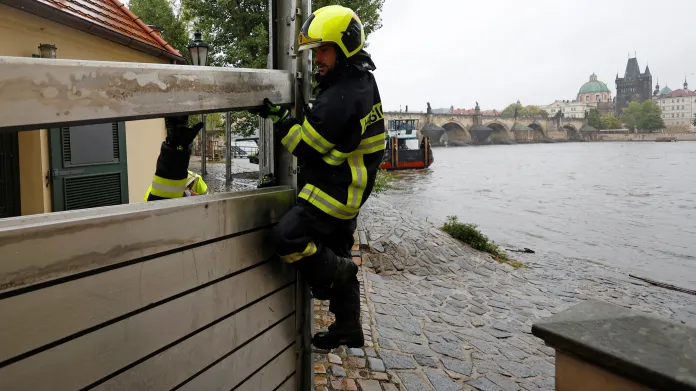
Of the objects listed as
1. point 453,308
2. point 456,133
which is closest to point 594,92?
point 456,133

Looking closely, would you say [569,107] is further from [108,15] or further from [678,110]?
[108,15]

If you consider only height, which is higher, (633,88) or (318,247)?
(633,88)

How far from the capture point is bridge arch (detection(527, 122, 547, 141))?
3940 inches

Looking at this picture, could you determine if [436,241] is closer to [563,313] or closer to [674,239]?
[563,313]

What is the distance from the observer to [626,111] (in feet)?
392

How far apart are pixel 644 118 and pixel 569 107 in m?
47.2

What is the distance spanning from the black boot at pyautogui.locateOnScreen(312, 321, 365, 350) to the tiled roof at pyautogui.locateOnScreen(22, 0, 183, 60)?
4395 millimetres

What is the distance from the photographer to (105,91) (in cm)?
143

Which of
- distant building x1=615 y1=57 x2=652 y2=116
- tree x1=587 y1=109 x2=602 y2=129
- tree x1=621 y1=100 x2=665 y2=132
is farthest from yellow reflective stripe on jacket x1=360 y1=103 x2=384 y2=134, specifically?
distant building x1=615 y1=57 x2=652 y2=116

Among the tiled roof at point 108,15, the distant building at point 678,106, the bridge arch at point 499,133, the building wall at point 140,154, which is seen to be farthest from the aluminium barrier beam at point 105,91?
the distant building at point 678,106

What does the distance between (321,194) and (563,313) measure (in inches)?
48.2

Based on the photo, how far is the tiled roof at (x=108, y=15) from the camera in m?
5.25

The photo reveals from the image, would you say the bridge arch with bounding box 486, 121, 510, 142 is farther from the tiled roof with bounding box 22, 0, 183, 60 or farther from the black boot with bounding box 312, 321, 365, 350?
the black boot with bounding box 312, 321, 365, 350

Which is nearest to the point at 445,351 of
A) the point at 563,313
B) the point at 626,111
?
the point at 563,313
